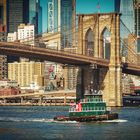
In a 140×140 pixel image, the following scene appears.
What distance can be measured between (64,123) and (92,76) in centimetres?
4885

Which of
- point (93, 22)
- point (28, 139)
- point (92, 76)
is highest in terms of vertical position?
point (93, 22)

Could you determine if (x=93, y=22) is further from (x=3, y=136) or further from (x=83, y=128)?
(x=3, y=136)

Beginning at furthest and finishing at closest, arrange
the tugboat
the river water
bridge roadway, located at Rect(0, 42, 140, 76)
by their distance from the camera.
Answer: bridge roadway, located at Rect(0, 42, 140, 76) < the tugboat < the river water

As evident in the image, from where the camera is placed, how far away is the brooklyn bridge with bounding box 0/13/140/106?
12456cm

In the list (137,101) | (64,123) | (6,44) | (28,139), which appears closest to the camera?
(28,139)

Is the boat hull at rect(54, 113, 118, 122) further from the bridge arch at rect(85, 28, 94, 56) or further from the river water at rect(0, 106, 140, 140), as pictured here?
the bridge arch at rect(85, 28, 94, 56)

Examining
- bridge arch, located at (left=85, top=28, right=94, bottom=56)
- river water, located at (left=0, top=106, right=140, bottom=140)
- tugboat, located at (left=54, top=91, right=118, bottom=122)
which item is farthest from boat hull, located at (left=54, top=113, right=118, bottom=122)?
bridge arch, located at (left=85, top=28, right=94, bottom=56)

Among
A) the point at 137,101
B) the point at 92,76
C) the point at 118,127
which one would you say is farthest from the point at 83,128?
the point at 137,101

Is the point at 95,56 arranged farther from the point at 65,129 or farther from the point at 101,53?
the point at 65,129

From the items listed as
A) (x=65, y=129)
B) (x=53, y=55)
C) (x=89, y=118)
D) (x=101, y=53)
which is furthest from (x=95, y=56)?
(x=65, y=129)

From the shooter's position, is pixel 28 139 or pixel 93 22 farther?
pixel 93 22

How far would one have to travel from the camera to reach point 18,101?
580 feet

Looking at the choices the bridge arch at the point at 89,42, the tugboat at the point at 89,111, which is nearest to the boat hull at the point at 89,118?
the tugboat at the point at 89,111

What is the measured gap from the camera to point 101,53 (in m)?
137
